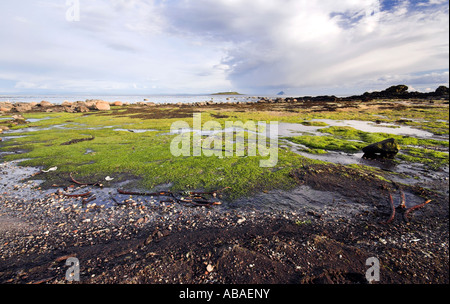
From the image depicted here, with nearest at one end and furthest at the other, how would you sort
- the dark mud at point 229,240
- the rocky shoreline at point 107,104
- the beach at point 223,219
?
the dark mud at point 229,240 → the beach at point 223,219 → the rocky shoreline at point 107,104

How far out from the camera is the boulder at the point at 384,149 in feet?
49.5

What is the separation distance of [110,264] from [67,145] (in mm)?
18729

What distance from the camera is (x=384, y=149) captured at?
15.2m

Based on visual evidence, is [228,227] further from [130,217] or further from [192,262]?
[130,217]

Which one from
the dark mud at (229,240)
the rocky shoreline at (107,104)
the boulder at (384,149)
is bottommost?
the dark mud at (229,240)

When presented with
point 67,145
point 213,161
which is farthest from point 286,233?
point 67,145

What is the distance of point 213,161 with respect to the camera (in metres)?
14.9

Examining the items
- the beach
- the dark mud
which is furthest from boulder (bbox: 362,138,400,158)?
the dark mud

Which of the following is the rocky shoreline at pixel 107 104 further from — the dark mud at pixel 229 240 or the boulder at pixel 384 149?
the boulder at pixel 384 149

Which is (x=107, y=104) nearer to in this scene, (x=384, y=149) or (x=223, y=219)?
(x=223, y=219)

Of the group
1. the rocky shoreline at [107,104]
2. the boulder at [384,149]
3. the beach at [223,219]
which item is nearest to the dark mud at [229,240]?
the beach at [223,219]

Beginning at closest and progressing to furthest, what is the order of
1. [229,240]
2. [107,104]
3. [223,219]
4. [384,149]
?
[229,240]
[223,219]
[384,149]
[107,104]

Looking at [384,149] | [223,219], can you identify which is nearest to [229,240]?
[223,219]

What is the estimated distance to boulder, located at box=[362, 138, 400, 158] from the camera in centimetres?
1509
